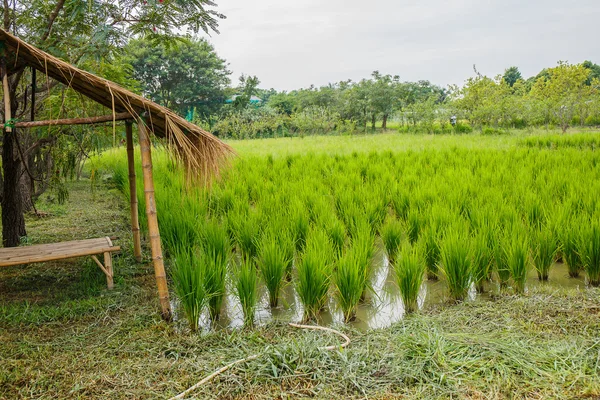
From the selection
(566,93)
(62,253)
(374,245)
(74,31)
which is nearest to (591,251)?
(374,245)

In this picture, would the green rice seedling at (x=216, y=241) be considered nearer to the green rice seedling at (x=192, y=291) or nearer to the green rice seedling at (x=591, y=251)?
the green rice seedling at (x=192, y=291)

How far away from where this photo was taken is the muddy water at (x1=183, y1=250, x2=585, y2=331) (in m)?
3.06

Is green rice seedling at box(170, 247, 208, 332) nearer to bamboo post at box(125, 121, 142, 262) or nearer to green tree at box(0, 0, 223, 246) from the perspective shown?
bamboo post at box(125, 121, 142, 262)

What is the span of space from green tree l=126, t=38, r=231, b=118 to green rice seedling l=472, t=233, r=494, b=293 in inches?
833

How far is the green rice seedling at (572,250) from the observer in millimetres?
3559

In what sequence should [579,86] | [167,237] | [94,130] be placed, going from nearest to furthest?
1. [167,237]
2. [94,130]
3. [579,86]

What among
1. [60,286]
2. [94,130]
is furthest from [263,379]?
[94,130]

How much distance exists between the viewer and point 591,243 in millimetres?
3359

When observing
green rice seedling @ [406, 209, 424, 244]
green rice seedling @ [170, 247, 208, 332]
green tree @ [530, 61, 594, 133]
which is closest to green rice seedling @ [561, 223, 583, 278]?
green rice seedling @ [406, 209, 424, 244]

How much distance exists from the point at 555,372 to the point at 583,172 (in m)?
4.89

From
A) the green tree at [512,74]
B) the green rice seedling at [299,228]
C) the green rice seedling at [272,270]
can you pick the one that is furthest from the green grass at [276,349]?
the green tree at [512,74]

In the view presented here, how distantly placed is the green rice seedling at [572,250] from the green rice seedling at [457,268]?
885 millimetres

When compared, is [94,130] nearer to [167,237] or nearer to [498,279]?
[167,237]

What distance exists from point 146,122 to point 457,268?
225 centimetres
